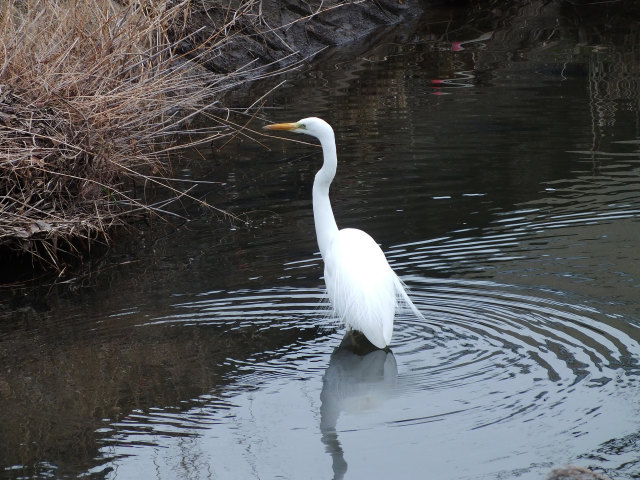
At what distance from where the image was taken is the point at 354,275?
5.09m

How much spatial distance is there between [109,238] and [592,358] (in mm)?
3815

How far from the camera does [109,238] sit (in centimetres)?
704

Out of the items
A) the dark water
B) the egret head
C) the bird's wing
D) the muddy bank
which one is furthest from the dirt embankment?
the muddy bank

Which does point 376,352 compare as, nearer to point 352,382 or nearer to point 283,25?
point 352,382

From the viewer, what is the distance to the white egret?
4.86 metres

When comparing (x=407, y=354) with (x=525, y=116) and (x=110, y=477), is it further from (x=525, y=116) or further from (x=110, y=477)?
(x=525, y=116)

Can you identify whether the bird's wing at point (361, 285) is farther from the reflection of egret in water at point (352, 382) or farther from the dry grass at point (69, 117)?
the dry grass at point (69, 117)

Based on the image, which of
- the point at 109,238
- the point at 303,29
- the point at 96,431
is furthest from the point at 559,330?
the point at 303,29

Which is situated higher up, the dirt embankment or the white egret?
the dirt embankment

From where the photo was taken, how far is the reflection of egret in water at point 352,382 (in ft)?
13.8

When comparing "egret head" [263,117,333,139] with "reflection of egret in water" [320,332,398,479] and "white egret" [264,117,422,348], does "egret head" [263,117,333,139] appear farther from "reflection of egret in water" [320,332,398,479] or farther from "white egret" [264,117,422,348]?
"reflection of egret in water" [320,332,398,479]

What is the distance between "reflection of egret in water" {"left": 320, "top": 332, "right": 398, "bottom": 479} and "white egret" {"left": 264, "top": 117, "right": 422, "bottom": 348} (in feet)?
0.36

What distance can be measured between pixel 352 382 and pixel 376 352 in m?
0.35

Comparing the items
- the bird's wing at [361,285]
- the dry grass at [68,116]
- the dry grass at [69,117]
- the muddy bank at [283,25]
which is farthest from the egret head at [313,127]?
the muddy bank at [283,25]
